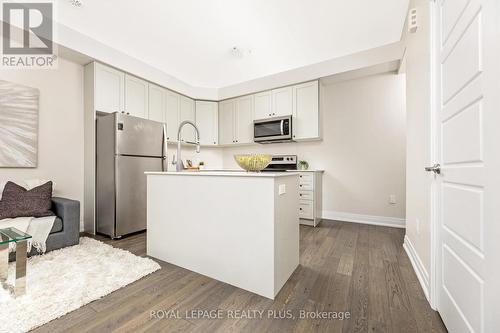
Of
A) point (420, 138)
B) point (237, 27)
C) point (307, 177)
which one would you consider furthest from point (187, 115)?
point (420, 138)

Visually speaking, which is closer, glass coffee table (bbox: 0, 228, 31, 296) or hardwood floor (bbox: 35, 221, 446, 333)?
hardwood floor (bbox: 35, 221, 446, 333)

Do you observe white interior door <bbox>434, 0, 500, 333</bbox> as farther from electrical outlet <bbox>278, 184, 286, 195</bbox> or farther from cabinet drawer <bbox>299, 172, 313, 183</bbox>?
cabinet drawer <bbox>299, 172, 313, 183</bbox>

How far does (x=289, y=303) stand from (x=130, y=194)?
249cm

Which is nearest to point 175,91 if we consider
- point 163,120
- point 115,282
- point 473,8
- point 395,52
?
point 163,120

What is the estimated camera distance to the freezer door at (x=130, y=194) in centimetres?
278

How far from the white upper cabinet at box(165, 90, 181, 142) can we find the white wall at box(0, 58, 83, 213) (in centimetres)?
125

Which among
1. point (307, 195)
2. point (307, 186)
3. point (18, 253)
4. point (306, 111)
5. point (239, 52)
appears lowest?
point (18, 253)

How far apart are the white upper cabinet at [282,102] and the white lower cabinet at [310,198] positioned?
1186mm

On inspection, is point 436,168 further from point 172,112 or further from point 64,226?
point 172,112

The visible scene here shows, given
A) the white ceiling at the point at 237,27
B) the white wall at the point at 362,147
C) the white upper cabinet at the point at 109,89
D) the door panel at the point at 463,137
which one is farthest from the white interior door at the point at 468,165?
the white upper cabinet at the point at 109,89

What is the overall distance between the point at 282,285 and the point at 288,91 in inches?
125

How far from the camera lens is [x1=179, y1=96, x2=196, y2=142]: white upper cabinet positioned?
13.8 feet

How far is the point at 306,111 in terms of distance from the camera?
11.9 ft

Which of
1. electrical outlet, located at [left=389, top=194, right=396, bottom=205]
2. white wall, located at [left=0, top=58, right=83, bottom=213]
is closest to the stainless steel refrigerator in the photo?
white wall, located at [left=0, top=58, right=83, bottom=213]
